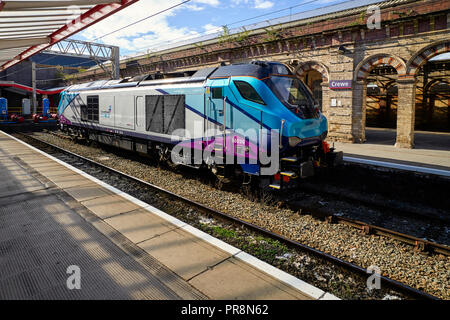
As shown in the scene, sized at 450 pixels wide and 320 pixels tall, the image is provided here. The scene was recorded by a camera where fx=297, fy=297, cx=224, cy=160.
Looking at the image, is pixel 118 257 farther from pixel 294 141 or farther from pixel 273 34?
pixel 273 34

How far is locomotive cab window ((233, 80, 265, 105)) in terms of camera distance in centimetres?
796

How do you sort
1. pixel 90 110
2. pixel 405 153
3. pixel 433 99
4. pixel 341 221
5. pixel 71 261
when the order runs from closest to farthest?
1. pixel 71 261
2. pixel 341 221
3. pixel 405 153
4. pixel 90 110
5. pixel 433 99

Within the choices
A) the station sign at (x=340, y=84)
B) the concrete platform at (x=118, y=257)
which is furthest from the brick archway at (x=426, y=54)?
the concrete platform at (x=118, y=257)

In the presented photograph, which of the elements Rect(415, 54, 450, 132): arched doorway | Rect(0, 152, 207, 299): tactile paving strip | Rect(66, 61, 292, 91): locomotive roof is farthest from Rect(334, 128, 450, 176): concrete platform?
Rect(415, 54, 450, 132): arched doorway

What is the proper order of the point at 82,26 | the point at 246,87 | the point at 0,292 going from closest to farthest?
1. the point at 0,292
2. the point at 246,87
3. the point at 82,26

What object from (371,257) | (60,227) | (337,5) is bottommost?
(371,257)

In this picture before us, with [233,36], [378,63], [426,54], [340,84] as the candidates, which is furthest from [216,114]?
[233,36]

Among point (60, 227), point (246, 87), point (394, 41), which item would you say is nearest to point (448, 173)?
point (246, 87)

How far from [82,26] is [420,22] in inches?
618

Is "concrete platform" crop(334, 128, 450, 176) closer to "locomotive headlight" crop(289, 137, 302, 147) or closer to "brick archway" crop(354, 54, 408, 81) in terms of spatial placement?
"brick archway" crop(354, 54, 408, 81)

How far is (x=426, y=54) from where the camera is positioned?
14.9 metres

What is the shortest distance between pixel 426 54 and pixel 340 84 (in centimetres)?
438
